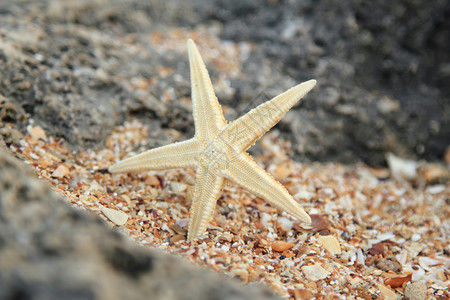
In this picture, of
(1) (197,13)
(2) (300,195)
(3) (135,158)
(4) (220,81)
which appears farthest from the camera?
(1) (197,13)

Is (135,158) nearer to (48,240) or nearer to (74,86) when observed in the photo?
(74,86)

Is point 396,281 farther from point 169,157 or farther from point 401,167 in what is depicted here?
point 401,167

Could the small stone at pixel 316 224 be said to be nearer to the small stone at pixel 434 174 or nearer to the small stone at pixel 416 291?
the small stone at pixel 416 291

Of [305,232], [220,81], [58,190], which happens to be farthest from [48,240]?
[220,81]

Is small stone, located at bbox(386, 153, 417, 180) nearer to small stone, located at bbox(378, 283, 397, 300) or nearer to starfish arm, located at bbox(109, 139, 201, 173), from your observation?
small stone, located at bbox(378, 283, 397, 300)

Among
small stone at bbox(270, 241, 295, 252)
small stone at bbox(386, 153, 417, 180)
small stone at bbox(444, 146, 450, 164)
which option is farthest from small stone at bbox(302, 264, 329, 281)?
small stone at bbox(444, 146, 450, 164)

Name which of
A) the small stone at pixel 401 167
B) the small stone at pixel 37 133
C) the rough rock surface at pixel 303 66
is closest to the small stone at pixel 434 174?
the small stone at pixel 401 167

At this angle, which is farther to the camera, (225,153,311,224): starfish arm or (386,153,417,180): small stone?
(386,153,417,180): small stone
